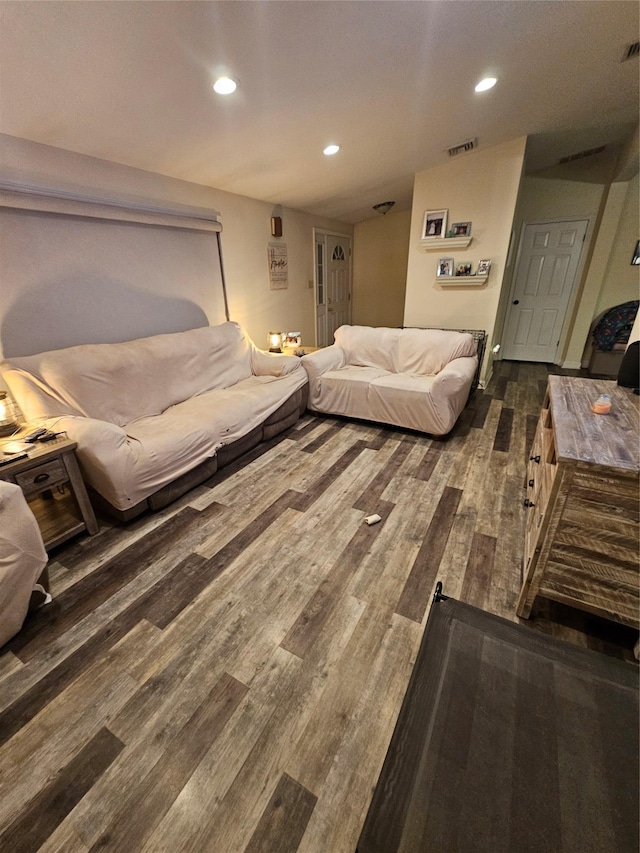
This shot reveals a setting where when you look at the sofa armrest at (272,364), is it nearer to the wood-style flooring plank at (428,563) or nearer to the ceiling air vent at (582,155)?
the wood-style flooring plank at (428,563)

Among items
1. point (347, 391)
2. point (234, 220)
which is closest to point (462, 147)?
point (234, 220)

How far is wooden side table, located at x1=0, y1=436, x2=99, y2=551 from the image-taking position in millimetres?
1592

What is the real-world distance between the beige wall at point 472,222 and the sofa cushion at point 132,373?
2.46m

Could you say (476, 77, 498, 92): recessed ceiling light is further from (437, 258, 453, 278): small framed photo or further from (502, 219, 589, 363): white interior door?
(502, 219, 589, 363): white interior door

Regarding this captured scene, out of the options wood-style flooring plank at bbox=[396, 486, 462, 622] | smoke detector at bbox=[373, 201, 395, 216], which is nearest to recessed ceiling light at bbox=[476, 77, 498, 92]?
smoke detector at bbox=[373, 201, 395, 216]

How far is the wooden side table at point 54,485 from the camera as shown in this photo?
62.7 inches

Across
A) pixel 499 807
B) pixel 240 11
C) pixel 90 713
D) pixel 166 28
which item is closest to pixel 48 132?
pixel 166 28

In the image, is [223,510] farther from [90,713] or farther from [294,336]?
[294,336]

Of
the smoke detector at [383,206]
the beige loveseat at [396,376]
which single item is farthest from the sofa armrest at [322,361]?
the smoke detector at [383,206]

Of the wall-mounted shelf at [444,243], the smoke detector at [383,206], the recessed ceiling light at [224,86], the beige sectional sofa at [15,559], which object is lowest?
the beige sectional sofa at [15,559]

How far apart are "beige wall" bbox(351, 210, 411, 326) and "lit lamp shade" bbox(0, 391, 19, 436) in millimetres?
5600

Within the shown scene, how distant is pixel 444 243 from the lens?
12.9 ft

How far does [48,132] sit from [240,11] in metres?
1.30

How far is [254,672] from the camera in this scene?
4.01 feet
